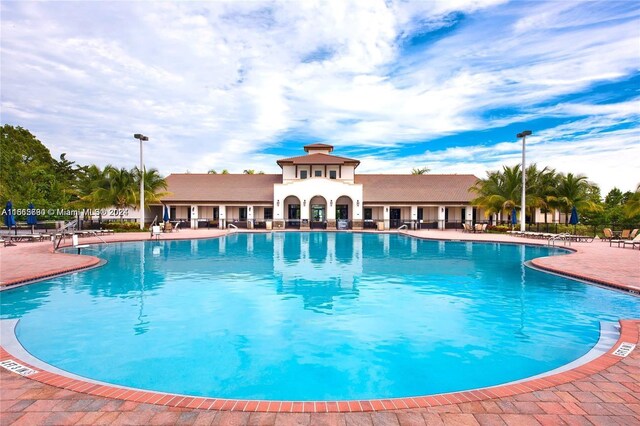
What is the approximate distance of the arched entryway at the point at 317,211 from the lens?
36.8 metres

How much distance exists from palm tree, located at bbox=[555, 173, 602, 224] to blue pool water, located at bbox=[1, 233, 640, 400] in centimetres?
2528

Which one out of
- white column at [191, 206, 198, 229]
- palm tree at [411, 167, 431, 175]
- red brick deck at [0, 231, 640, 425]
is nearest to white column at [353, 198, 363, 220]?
white column at [191, 206, 198, 229]

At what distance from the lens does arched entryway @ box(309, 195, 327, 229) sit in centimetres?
3678

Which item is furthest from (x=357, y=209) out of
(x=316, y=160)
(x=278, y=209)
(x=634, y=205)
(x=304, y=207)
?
(x=634, y=205)

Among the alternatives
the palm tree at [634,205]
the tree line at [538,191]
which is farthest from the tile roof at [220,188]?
the palm tree at [634,205]

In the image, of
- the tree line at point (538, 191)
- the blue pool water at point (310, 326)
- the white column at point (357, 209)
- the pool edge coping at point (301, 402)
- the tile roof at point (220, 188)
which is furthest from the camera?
the tile roof at point (220, 188)

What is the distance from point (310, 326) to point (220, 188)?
34.8 m

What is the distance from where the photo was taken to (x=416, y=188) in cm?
4062

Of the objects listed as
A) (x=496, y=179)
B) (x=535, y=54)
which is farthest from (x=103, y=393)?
(x=496, y=179)

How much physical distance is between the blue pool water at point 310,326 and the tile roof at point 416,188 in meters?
24.9

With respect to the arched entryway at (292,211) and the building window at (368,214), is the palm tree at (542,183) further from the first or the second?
the arched entryway at (292,211)

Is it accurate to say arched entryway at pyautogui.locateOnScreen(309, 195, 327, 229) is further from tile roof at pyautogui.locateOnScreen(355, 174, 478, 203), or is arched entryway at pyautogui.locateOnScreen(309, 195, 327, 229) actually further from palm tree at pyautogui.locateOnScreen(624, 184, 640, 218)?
palm tree at pyautogui.locateOnScreen(624, 184, 640, 218)

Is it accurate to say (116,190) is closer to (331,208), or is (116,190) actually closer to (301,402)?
(331,208)

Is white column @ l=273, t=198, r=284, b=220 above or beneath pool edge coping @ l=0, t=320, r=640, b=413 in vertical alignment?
above
